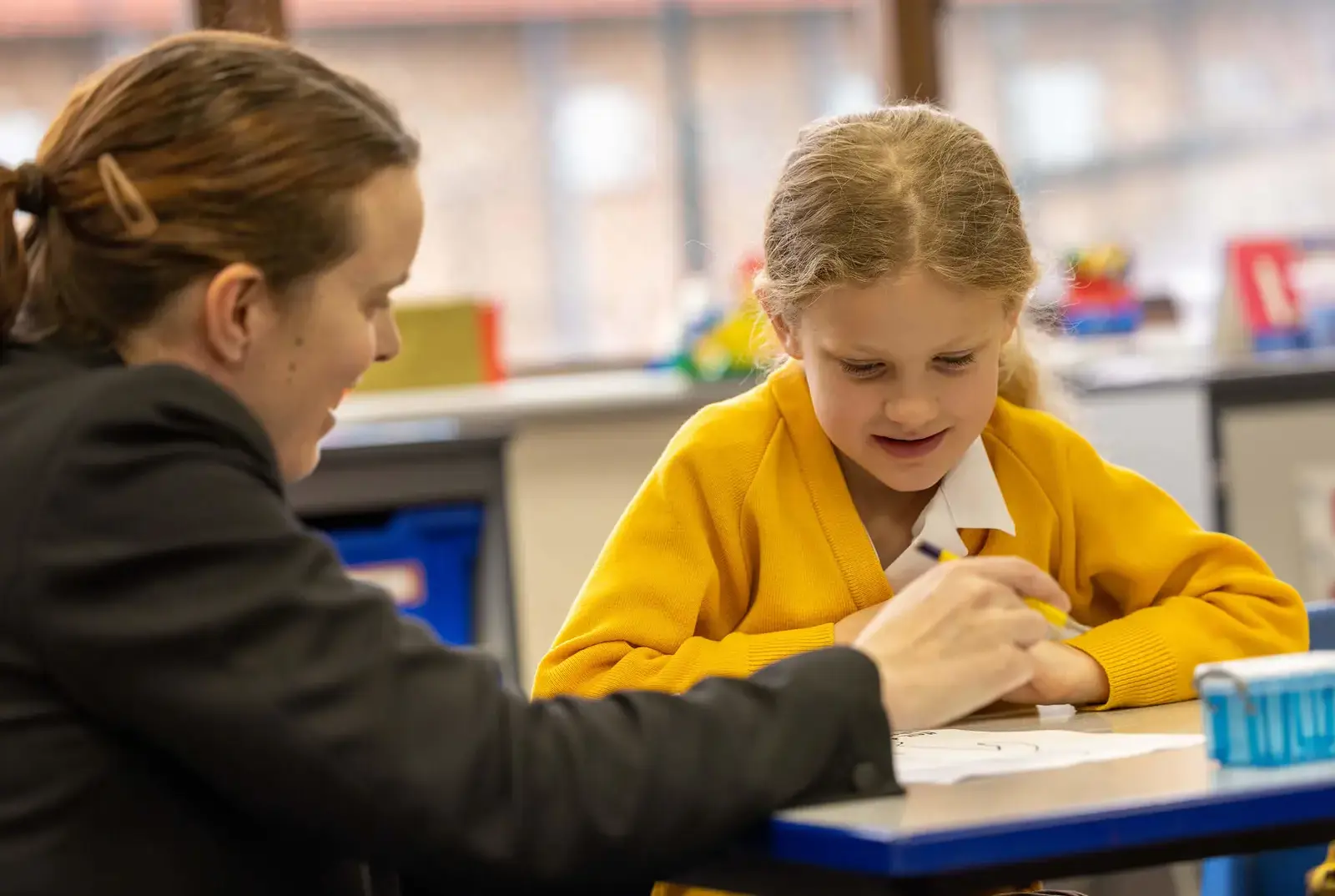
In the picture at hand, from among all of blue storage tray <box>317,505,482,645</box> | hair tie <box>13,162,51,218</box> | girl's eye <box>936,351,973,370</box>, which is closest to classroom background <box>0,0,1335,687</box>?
blue storage tray <box>317,505,482,645</box>

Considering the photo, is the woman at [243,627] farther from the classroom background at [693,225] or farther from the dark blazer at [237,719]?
the classroom background at [693,225]

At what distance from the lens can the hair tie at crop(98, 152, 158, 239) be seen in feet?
2.96

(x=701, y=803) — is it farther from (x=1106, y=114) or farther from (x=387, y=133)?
(x=1106, y=114)

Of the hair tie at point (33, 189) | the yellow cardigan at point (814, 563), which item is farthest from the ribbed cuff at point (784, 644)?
the hair tie at point (33, 189)

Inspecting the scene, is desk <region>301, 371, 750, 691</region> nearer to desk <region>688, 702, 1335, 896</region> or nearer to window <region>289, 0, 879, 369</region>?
window <region>289, 0, 879, 369</region>

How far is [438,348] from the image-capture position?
10.3 ft

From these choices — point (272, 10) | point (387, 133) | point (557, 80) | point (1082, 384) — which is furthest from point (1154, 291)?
point (387, 133)

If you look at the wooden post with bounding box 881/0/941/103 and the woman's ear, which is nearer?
the woman's ear

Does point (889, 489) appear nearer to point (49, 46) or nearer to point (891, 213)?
point (891, 213)

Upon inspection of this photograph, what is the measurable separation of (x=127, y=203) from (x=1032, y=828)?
0.57 m

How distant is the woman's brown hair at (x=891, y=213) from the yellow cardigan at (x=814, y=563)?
12 centimetres

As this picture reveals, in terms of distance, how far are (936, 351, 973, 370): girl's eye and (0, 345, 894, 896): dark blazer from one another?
50 cm

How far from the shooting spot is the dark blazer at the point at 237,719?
814 millimetres

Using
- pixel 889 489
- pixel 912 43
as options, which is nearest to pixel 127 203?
pixel 889 489
